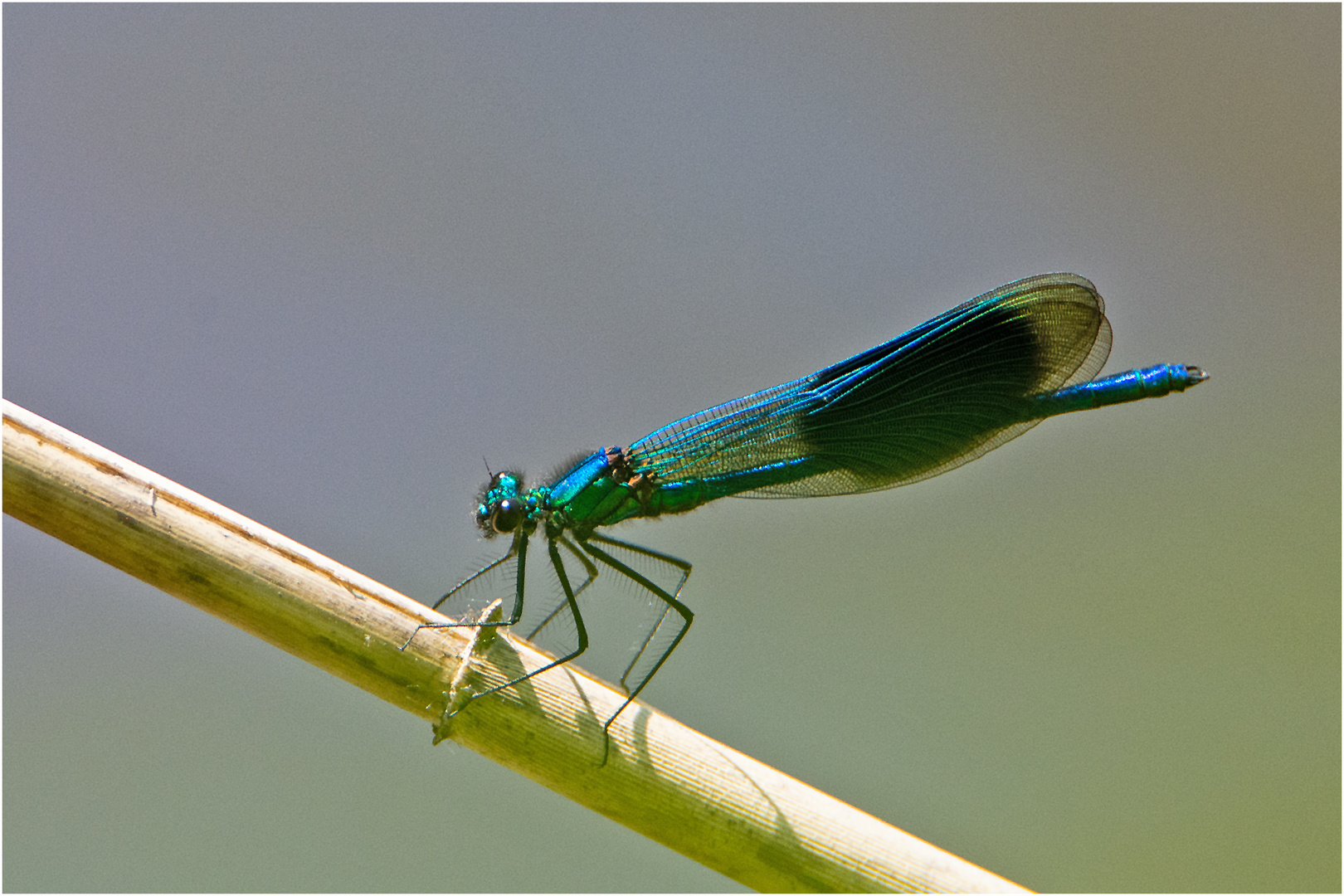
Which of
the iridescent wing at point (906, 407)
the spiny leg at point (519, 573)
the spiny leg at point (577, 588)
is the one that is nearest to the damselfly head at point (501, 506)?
the spiny leg at point (519, 573)

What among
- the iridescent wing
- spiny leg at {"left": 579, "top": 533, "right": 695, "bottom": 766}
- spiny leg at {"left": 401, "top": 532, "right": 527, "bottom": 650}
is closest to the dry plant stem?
spiny leg at {"left": 401, "top": 532, "right": 527, "bottom": 650}

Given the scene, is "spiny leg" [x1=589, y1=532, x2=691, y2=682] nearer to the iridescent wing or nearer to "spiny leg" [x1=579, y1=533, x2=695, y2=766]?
"spiny leg" [x1=579, y1=533, x2=695, y2=766]

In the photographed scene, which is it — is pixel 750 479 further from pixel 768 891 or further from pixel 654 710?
pixel 768 891

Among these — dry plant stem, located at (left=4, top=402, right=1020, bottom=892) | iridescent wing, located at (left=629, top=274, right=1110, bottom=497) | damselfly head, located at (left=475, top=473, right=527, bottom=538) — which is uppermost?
iridescent wing, located at (left=629, top=274, right=1110, bottom=497)

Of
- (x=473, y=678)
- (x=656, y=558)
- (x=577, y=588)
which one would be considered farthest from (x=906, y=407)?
(x=473, y=678)

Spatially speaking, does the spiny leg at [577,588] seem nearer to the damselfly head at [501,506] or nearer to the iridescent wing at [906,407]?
the damselfly head at [501,506]

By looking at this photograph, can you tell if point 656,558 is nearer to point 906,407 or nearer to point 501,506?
point 501,506

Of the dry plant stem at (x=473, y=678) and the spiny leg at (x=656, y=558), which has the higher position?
the spiny leg at (x=656, y=558)

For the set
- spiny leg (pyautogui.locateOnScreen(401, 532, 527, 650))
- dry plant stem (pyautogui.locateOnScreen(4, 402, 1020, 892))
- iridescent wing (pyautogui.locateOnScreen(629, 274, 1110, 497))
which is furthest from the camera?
iridescent wing (pyautogui.locateOnScreen(629, 274, 1110, 497))
